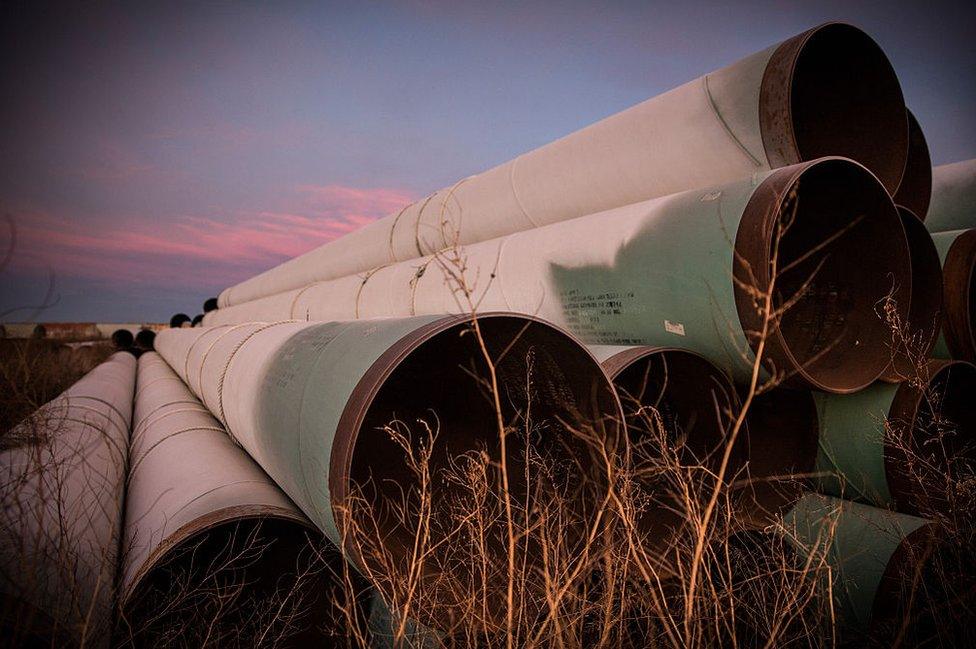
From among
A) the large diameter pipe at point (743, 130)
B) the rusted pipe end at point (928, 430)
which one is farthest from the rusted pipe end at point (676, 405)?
the large diameter pipe at point (743, 130)

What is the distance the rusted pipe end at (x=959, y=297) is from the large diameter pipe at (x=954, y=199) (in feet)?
4.74

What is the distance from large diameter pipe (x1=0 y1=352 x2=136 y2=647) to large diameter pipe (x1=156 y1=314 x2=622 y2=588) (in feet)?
1.61

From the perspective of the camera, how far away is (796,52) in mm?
2068

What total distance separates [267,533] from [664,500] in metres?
1.44

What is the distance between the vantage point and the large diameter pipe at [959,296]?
248cm

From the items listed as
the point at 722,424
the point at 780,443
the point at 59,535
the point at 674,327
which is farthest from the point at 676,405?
the point at 59,535

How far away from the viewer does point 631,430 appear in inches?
88.1

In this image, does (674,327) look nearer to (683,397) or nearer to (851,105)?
(683,397)

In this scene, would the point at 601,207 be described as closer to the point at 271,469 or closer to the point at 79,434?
the point at 271,469

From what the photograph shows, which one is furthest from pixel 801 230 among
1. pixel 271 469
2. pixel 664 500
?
pixel 271 469

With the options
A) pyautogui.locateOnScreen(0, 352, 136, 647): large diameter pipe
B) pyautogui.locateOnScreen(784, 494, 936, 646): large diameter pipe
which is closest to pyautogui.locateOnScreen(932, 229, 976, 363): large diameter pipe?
pyautogui.locateOnScreen(784, 494, 936, 646): large diameter pipe

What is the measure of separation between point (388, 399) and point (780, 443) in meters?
1.63

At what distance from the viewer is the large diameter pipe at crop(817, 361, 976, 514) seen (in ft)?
7.14

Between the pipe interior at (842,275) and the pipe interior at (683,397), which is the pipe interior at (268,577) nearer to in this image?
the pipe interior at (683,397)
